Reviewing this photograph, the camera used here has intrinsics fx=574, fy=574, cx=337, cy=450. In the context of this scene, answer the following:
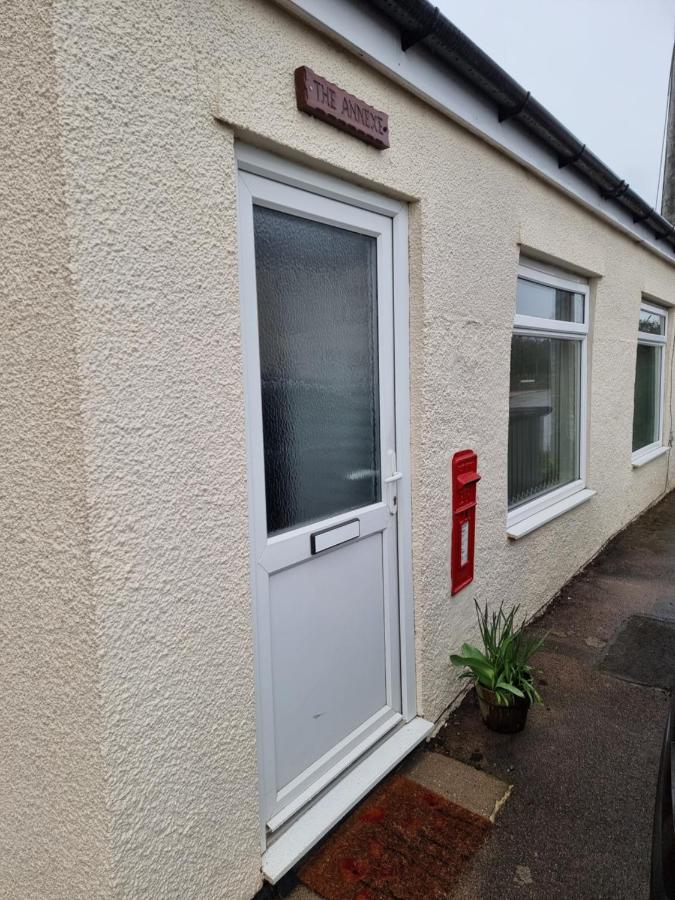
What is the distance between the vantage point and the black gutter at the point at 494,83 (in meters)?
2.27

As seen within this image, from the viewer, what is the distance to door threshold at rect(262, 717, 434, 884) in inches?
79.6

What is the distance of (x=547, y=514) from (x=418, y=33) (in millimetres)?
3037

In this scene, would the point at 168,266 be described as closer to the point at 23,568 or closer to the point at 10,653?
the point at 23,568

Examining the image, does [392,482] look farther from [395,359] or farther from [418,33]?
[418,33]

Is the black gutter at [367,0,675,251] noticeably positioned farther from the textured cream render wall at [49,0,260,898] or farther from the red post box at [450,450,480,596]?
the red post box at [450,450,480,596]

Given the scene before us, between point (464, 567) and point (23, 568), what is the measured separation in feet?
7.04

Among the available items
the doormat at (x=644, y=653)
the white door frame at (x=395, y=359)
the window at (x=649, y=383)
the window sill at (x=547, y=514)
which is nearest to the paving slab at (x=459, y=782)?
the white door frame at (x=395, y=359)

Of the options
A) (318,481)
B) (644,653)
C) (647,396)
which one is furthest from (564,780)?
(647,396)

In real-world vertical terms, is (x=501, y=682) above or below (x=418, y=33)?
below

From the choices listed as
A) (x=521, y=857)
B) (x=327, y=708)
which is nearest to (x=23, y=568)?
(x=327, y=708)

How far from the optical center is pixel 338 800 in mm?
2295

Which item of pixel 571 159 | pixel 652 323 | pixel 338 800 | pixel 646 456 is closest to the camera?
pixel 338 800

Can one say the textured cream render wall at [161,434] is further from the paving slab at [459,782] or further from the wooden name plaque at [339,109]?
the paving slab at [459,782]

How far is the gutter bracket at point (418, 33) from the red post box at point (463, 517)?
1.82 m
